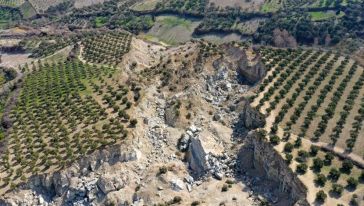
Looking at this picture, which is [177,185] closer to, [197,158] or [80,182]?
Answer: [197,158]

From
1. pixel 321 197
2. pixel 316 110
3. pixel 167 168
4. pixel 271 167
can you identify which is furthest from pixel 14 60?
pixel 321 197

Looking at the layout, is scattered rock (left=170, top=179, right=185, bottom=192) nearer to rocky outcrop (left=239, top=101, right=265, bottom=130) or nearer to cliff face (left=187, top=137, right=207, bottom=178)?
cliff face (left=187, top=137, right=207, bottom=178)

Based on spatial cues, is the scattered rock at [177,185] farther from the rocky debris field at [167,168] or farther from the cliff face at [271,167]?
the cliff face at [271,167]

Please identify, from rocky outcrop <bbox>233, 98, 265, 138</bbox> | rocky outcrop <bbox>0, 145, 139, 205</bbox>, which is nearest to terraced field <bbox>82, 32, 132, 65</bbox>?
rocky outcrop <bbox>233, 98, 265, 138</bbox>

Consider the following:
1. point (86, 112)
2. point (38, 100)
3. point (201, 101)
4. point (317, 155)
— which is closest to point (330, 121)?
point (317, 155)

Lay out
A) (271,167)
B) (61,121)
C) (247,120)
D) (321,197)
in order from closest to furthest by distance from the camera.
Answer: (321,197) < (271,167) < (247,120) < (61,121)

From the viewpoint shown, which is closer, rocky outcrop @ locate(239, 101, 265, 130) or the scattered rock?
the scattered rock

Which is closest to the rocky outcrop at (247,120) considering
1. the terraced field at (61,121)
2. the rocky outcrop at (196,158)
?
the rocky outcrop at (196,158)
